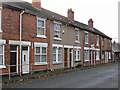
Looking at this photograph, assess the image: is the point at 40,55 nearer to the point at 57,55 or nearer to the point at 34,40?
the point at 34,40

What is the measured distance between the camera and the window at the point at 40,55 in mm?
15750

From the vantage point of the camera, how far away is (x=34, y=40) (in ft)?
50.7

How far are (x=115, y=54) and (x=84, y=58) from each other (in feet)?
93.2

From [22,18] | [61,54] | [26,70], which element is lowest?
[26,70]

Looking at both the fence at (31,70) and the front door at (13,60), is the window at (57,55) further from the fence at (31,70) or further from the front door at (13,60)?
the front door at (13,60)

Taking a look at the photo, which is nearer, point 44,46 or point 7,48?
point 7,48

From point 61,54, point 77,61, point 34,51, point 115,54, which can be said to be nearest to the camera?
point 34,51

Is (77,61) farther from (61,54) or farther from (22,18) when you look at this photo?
(22,18)

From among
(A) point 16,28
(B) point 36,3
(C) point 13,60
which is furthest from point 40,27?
(C) point 13,60

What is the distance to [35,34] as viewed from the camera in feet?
51.4

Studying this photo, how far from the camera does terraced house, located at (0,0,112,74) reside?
12.9m

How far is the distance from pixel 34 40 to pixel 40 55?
6.00 ft

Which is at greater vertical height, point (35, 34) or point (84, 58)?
point (35, 34)

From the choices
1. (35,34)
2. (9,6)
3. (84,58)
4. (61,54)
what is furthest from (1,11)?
(84,58)
